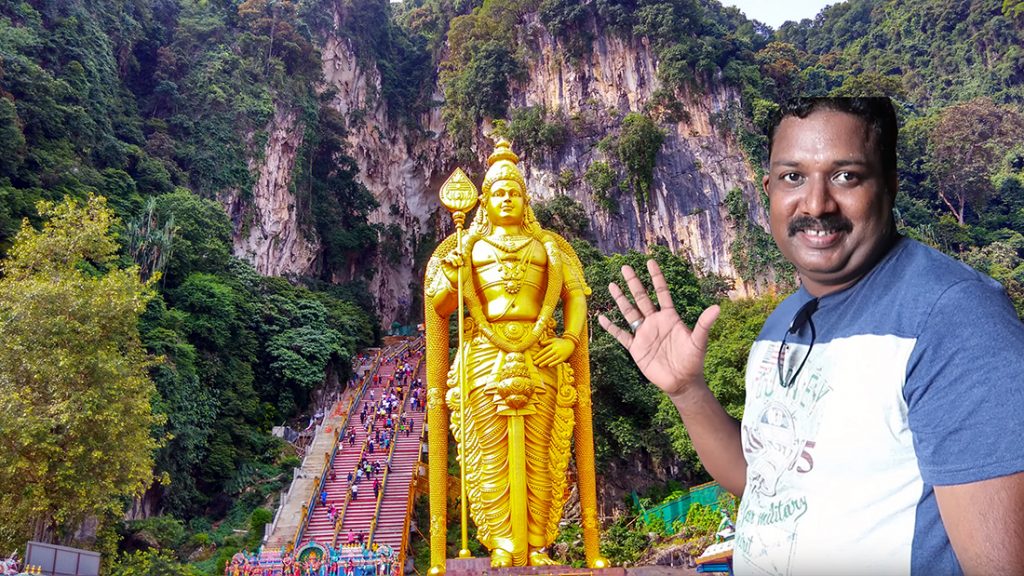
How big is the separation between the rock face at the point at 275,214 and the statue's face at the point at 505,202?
17320 millimetres

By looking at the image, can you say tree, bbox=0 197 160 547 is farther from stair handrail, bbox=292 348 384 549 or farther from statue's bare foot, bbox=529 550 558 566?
statue's bare foot, bbox=529 550 558 566

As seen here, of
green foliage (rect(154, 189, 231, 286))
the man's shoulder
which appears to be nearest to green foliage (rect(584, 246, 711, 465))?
green foliage (rect(154, 189, 231, 286))

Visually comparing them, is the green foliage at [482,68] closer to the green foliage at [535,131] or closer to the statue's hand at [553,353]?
the green foliage at [535,131]

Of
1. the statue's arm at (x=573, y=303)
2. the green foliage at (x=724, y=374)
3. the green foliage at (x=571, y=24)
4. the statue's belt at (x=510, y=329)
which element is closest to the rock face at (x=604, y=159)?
the green foliage at (x=571, y=24)

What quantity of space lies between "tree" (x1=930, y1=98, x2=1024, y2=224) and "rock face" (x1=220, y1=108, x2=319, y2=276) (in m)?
21.3

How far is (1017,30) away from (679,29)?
49.6 feet

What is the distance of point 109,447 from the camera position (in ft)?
26.1

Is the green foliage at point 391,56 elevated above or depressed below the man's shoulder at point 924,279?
above

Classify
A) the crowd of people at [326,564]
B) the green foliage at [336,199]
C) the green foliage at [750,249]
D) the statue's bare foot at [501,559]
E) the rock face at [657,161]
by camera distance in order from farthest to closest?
the green foliage at [336,199], the rock face at [657,161], the green foliage at [750,249], the crowd of people at [326,564], the statue's bare foot at [501,559]

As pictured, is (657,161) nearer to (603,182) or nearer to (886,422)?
(603,182)

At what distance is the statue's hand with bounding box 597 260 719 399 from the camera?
1557 millimetres

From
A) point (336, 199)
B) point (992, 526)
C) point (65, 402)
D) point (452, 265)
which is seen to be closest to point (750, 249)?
point (336, 199)

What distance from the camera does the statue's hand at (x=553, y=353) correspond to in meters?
5.49

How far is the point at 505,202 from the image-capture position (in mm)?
5848
